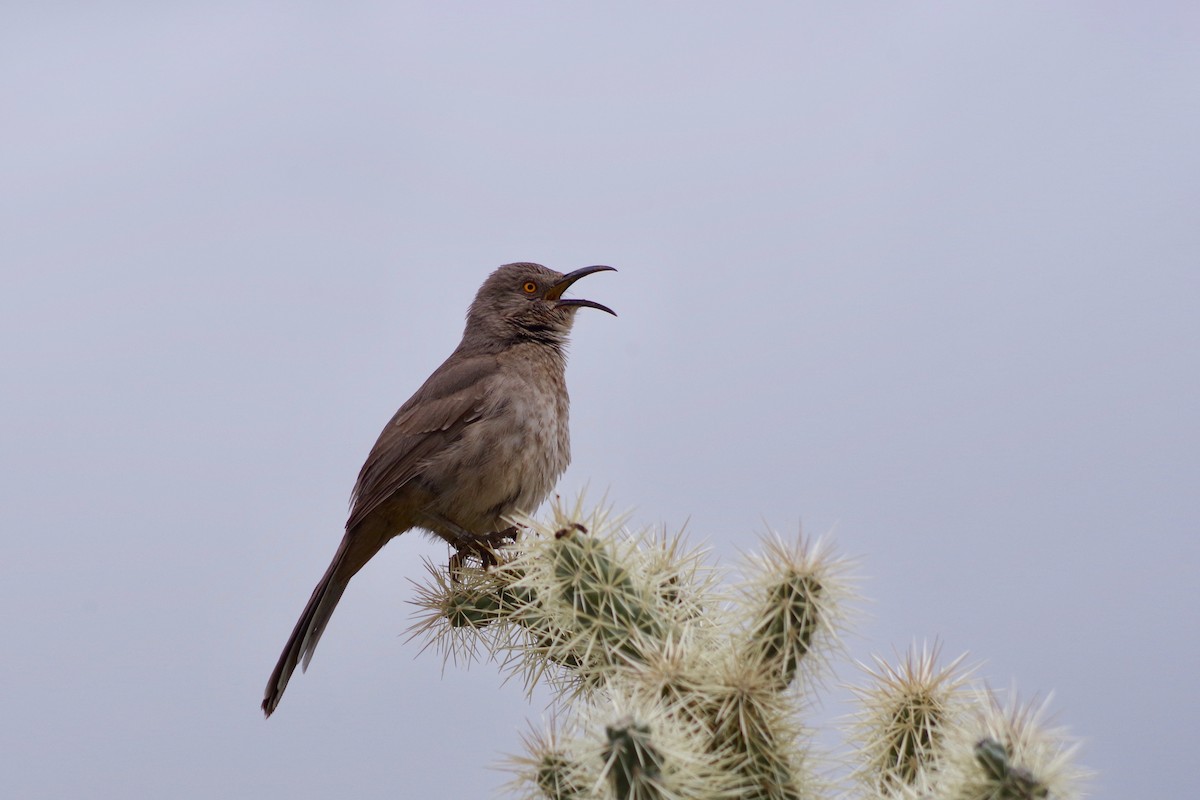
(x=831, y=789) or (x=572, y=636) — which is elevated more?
(x=572, y=636)

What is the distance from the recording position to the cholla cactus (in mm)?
2688

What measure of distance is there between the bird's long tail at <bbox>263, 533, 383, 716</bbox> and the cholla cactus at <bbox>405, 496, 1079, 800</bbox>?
239 centimetres

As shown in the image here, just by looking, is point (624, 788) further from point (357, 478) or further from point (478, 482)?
point (357, 478)

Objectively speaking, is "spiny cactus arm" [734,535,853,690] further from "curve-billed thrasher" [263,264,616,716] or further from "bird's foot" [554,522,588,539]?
"curve-billed thrasher" [263,264,616,716]

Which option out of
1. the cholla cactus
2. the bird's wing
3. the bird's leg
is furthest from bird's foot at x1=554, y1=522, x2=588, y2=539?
the bird's wing

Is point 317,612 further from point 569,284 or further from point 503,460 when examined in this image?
point 569,284

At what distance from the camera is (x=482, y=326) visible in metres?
7.00

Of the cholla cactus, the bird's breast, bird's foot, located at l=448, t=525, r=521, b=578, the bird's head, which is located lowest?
the cholla cactus

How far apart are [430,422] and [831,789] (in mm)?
3557

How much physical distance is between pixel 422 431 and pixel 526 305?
3.84ft

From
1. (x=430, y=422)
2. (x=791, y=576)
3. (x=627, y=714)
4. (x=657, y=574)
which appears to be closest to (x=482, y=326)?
(x=430, y=422)

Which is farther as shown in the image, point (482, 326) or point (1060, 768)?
point (482, 326)

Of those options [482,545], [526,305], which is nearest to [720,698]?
[482,545]

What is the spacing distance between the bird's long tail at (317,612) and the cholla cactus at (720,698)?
2.39 meters
